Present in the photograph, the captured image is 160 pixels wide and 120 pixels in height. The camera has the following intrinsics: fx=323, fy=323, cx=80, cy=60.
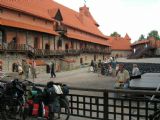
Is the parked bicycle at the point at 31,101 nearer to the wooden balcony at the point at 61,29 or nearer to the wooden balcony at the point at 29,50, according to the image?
the wooden balcony at the point at 29,50

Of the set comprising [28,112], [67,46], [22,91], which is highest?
[67,46]

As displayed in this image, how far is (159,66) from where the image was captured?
79.0 ft

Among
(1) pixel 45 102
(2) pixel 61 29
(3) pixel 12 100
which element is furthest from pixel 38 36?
(1) pixel 45 102

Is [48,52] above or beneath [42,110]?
above

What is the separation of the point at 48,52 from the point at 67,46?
41.9 ft

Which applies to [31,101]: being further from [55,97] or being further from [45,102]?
[55,97]

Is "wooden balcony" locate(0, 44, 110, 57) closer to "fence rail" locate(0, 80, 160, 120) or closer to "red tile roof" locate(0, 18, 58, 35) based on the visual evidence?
"red tile roof" locate(0, 18, 58, 35)

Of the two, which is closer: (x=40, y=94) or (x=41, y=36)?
(x=40, y=94)

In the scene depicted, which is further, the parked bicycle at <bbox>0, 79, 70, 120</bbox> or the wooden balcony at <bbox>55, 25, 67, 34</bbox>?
the wooden balcony at <bbox>55, 25, 67, 34</bbox>

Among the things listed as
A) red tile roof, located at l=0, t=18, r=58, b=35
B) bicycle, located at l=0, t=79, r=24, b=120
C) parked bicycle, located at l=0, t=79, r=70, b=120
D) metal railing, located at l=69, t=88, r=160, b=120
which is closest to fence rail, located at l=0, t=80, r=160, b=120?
metal railing, located at l=69, t=88, r=160, b=120

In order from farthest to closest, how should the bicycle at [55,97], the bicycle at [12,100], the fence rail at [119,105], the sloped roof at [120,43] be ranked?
the sloped roof at [120,43] < the bicycle at [12,100] < the bicycle at [55,97] < the fence rail at [119,105]

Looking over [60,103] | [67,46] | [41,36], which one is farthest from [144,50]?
[60,103]

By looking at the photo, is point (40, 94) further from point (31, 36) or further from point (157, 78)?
point (31, 36)

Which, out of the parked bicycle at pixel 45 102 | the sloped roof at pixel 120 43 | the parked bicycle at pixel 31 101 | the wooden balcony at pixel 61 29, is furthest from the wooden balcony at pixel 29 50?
the sloped roof at pixel 120 43
